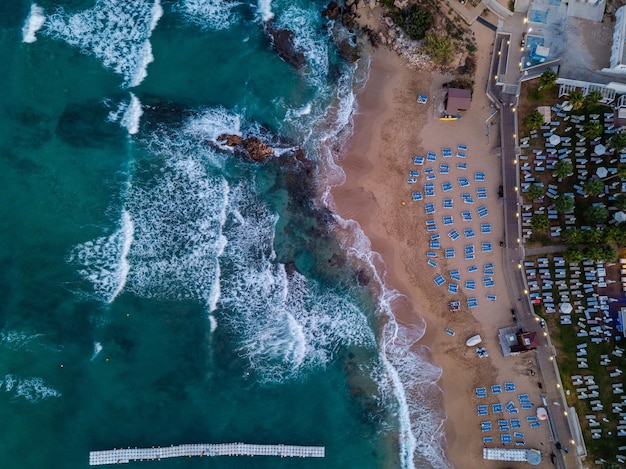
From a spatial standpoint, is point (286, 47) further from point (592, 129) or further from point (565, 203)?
point (565, 203)

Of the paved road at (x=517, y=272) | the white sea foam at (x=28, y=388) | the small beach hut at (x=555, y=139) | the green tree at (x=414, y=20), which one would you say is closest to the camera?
the white sea foam at (x=28, y=388)

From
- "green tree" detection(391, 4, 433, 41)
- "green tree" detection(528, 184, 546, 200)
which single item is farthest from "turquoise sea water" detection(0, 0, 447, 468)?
"green tree" detection(528, 184, 546, 200)

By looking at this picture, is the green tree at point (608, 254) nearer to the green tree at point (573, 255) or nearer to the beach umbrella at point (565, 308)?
the green tree at point (573, 255)

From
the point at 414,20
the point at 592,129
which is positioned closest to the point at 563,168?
the point at 592,129

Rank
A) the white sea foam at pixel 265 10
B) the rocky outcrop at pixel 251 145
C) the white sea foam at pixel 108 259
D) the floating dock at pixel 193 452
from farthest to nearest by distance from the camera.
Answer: the white sea foam at pixel 265 10 < the rocky outcrop at pixel 251 145 < the white sea foam at pixel 108 259 < the floating dock at pixel 193 452

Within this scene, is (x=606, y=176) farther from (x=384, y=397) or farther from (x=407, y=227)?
(x=384, y=397)

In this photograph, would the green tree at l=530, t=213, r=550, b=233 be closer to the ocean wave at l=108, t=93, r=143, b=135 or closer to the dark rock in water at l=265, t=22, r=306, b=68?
the dark rock in water at l=265, t=22, r=306, b=68

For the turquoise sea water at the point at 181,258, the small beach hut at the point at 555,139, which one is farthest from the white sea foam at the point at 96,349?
the small beach hut at the point at 555,139
